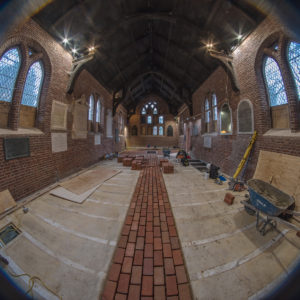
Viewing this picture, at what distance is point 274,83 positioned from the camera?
3.57 metres

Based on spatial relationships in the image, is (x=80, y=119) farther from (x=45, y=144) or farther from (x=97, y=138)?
(x=45, y=144)

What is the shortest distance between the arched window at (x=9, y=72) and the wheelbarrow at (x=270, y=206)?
6.91m

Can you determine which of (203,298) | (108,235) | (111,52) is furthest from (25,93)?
(203,298)

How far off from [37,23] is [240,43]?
24.9ft

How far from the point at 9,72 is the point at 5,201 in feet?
12.0

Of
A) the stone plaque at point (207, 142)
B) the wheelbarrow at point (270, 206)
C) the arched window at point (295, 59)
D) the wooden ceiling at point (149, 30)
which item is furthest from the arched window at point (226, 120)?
the wheelbarrow at point (270, 206)

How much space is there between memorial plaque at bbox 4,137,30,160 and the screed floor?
1.51m

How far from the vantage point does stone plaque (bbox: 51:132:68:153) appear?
4.31 meters

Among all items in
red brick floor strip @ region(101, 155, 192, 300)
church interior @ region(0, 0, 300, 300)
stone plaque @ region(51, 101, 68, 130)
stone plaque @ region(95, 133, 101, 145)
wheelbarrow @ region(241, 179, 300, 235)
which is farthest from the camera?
stone plaque @ region(95, 133, 101, 145)

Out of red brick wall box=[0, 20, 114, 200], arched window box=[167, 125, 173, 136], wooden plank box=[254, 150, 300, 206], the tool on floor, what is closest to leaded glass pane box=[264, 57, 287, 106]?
the tool on floor

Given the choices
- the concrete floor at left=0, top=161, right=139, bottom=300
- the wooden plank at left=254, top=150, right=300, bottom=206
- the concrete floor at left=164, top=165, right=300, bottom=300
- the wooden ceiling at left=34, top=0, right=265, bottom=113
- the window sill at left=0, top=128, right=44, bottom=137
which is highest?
the wooden ceiling at left=34, top=0, right=265, bottom=113

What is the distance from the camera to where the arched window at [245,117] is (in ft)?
13.4

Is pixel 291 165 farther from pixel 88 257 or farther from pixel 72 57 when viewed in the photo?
pixel 72 57

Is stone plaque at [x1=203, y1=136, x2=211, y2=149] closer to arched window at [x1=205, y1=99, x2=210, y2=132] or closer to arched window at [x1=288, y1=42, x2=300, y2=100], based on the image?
arched window at [x1=205, y1=99, x2=210, y2=132]
